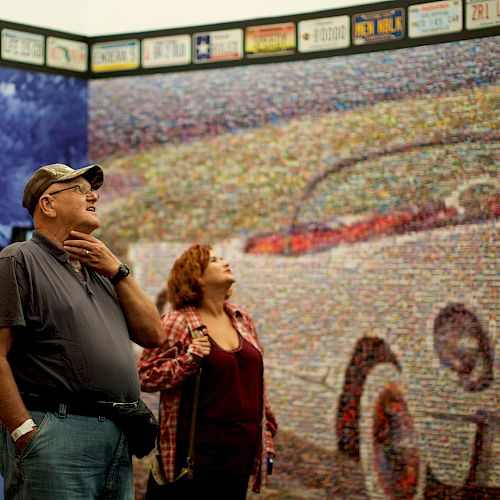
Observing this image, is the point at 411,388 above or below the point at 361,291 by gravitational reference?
below

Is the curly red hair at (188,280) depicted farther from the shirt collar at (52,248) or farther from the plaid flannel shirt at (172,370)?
the shirt collar at (52,248)

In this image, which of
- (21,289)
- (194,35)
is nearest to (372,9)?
(194,35)

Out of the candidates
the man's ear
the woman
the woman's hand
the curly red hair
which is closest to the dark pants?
the woman

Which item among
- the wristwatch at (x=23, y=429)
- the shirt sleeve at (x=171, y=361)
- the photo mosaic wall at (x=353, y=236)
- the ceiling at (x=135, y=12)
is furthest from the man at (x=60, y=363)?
the ceiling at (x=135, y=12)

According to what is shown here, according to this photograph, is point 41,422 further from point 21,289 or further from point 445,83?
point 445,83

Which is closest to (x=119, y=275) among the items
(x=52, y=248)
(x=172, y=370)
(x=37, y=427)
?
(x=52, y=248)

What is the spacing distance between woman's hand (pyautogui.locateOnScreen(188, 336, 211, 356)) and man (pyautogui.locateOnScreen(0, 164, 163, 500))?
2.45 feet

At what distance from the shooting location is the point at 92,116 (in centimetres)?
533

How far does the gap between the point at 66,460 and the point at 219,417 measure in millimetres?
1080

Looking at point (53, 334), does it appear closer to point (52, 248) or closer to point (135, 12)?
point (52, 248)

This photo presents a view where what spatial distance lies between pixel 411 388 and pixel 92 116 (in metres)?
2.48

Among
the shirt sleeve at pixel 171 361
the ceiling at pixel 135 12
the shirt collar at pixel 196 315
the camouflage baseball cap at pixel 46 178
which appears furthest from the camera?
the ceiling at pixel 135 12

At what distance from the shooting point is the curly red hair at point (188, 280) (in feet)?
12.4

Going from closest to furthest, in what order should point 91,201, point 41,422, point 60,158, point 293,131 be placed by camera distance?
point 41,422 → point 91,201 → point 293,131 → point 60,158
